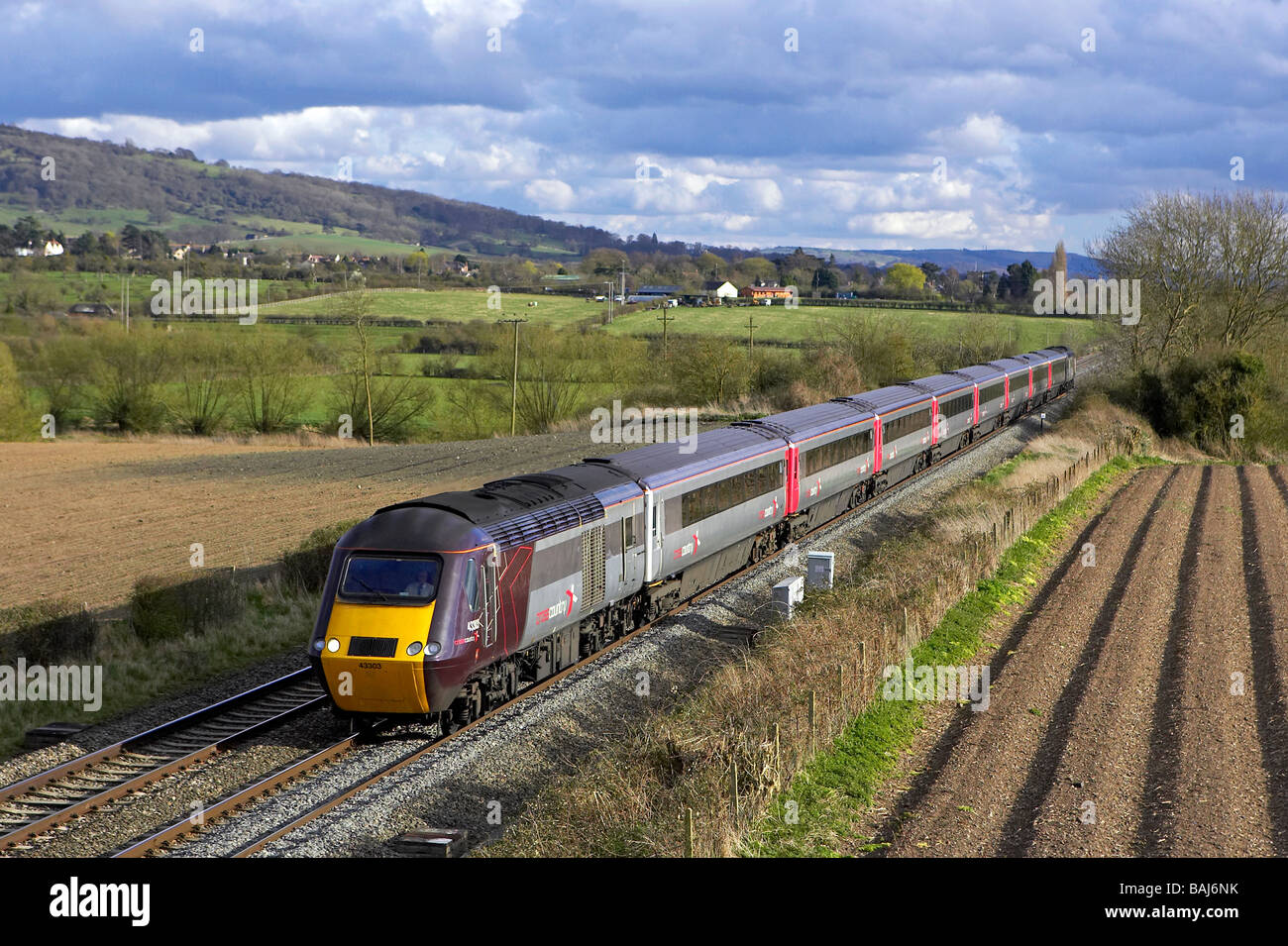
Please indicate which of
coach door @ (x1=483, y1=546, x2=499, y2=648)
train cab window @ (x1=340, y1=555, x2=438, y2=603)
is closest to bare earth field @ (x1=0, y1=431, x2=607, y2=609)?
train cab window @ (x1=340, y1=555, x2=438, y2=603)

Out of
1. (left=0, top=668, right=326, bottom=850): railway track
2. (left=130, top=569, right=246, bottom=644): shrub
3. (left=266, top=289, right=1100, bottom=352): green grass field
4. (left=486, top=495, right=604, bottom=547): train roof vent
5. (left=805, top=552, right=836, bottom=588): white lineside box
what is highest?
(left=266, top=289, right=1100, bottom=352): green grass field

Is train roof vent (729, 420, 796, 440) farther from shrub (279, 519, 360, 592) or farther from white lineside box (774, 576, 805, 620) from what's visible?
Result: shrub (279, 519, 360, 592)

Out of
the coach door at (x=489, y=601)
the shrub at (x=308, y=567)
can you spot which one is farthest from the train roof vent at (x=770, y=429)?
the coach door at (x=489, y=601)

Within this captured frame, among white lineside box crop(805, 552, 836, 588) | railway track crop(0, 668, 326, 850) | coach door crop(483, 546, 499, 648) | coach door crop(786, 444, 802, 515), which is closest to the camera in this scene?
railway track crop(0, 668, 326, 850)

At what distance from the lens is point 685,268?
179250 millimetres

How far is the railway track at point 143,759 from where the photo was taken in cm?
1318

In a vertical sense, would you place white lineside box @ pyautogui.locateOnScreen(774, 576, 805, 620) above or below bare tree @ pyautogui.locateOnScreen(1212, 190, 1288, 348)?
below

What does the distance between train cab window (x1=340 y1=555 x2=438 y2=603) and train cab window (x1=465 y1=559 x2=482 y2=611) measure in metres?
0.41

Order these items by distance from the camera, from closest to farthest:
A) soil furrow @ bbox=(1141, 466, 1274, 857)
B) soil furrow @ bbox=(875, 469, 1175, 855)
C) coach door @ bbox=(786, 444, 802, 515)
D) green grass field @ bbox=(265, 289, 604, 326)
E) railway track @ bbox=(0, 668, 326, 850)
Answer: soil furrow @ bbox=(1141, 466, 1274, 857)
soil furrow @ bbox=(875, 469, 1175, 855)
railway track @ bbox=(0, 668, 326, 850)
coach door @ bbox=(786, 444, 802, 515)
green grass field @ bbox=(265, 289, 604, 326)

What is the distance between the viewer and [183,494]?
4453 cm

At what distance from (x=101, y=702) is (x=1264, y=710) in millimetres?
17574

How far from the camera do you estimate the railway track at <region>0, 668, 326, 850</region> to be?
1318 cm
